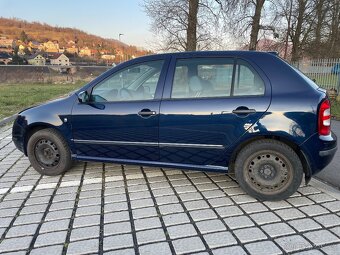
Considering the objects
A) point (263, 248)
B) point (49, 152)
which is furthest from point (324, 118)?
point (49, 152)

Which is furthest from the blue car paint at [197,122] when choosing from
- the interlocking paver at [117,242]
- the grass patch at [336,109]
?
the grass patch at [336,109]

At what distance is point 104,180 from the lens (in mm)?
3959

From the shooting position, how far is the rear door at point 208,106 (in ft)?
10.5

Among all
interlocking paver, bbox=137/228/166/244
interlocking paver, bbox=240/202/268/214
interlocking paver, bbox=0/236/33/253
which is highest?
interlocking paver, bbox=240/202/268/214

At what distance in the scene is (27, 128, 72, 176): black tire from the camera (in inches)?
158

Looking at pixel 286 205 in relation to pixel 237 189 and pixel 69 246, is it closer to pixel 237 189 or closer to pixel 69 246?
pixel 237 189

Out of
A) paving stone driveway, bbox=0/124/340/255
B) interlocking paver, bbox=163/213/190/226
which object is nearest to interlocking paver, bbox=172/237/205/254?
paving stone driveway, bbox=0/124/340/255

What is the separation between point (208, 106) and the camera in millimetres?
3295

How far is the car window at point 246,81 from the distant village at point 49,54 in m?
32.9

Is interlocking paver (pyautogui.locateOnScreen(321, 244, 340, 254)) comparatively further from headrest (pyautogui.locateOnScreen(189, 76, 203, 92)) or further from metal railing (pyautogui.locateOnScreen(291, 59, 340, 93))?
metal railing (pyautogui.locateOnScreen(291, 59, 340, 93))

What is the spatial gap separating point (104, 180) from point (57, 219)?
1049mm

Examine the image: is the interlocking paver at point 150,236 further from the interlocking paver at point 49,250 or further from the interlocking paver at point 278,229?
the interlocking paver at point 278,229

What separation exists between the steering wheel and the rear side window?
576 millimetres

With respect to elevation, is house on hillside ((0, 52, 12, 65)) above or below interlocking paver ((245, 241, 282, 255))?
above
